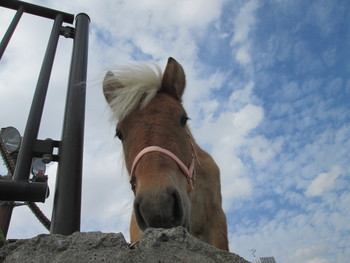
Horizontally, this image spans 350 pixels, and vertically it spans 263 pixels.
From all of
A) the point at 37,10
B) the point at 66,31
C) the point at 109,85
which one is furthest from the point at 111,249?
the point at 109,85

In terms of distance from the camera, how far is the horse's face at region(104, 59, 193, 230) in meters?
1.94

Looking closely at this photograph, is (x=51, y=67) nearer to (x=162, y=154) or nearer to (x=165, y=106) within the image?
(x=162, y=154)

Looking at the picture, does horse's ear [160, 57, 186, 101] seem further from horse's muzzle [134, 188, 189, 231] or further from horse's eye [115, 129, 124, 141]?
horse's muzzle [134, 188, 189, 231]

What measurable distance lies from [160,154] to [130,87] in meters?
1.19

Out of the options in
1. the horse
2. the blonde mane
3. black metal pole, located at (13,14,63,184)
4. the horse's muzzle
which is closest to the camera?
black metal pole, located at (13,14,63,184)

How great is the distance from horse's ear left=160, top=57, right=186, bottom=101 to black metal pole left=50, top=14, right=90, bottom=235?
1627 mm

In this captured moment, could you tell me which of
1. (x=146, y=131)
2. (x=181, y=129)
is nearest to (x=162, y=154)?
(x=146, y=131)

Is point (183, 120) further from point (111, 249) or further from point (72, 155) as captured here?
point (111, 249)

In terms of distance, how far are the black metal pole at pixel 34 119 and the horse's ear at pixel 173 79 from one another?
5.32 feet

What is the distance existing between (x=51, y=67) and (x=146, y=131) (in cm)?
106

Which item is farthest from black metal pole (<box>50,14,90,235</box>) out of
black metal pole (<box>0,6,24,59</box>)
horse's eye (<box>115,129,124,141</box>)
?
horse's eye (<box>115,129,124,141</box>)

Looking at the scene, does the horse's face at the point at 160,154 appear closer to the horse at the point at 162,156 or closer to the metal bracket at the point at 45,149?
the horse at the point at 162,156

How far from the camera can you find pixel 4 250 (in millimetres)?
779

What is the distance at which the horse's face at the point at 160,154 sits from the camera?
194 cm
